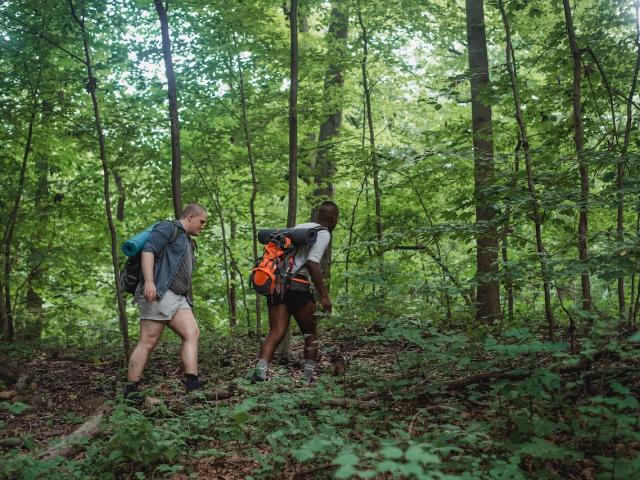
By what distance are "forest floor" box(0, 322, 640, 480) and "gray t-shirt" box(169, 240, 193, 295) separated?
1090mm

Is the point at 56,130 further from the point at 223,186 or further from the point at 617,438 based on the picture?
the point at 617,438

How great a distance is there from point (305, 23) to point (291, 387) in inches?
575

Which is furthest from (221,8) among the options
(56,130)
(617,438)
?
(617,438)

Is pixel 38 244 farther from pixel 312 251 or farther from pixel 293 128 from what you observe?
pixel 312 251

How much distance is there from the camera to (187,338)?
20.0 feet

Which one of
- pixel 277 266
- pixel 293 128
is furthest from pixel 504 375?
pixel 293 128

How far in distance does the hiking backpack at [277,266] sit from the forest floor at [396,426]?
3.32 ft

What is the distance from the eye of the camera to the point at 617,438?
3361mm

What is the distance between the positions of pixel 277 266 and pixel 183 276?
1.02 m

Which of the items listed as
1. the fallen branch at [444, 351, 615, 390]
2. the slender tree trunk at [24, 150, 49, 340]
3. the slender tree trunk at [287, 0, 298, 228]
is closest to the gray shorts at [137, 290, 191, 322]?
the slender tree trunk at [287, 0, 298, 228]

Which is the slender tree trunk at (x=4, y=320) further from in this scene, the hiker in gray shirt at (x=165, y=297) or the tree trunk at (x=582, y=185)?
the tree trunk at (x=582, y=185)

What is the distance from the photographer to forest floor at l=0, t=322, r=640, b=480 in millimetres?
3148

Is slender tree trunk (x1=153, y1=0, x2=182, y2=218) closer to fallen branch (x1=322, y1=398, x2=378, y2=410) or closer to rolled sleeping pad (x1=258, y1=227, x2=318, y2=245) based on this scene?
rolled sleeping pad (x1=258, y1=227, x2=318, y2=245)

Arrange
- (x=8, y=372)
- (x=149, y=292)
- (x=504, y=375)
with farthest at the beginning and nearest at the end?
(x=8, y=372), (x=149, y=292), (x=504, y=375)
